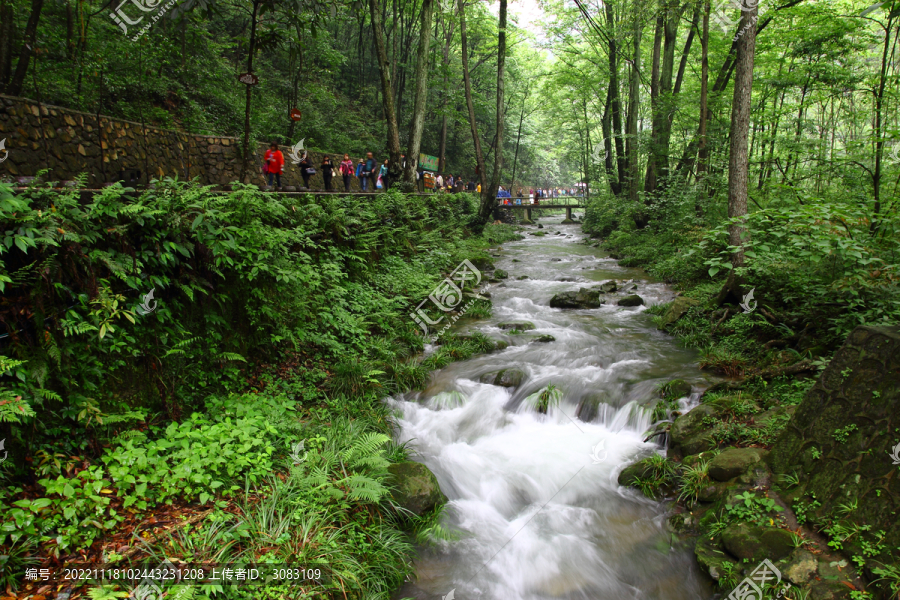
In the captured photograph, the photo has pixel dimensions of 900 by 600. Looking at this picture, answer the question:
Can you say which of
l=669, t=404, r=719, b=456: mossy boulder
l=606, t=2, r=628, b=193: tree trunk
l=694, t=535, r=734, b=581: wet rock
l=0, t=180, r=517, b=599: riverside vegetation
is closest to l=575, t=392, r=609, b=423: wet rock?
l=669, t=404, r=719, b=456: mossy boulder

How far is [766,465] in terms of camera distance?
4777mm

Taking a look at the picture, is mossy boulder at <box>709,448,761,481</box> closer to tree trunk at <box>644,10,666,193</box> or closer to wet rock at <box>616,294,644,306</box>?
wet rock at <box>616,294,644,306</box>

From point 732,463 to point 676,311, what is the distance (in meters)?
5.97

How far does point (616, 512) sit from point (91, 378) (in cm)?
563

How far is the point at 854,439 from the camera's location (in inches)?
162

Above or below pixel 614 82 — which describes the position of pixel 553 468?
below

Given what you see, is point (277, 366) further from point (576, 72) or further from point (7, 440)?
point (576, 72)

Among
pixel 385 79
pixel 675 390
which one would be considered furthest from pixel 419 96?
pixel 675 390

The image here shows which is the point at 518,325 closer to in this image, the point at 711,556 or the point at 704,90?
the point at 711,556

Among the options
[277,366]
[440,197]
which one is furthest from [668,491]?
[440,197]

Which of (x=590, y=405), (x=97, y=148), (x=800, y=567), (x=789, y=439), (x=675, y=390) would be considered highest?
(x=97, y=148)

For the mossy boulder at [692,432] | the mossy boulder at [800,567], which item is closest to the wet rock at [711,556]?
the mossy boulder at [800,567]

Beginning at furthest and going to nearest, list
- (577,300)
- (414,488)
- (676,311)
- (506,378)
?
(577,300)
(676,311)
(506,378)
(414,488)

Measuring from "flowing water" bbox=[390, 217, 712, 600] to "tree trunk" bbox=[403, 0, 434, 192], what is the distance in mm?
8001
